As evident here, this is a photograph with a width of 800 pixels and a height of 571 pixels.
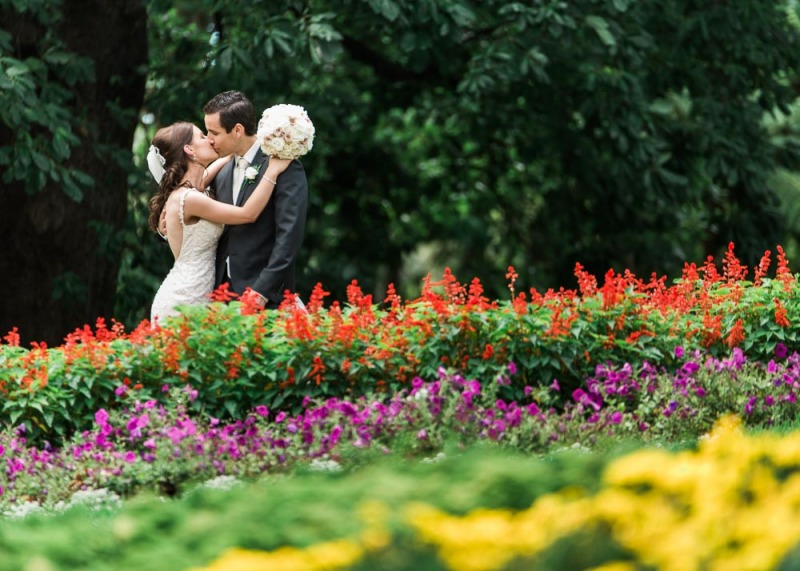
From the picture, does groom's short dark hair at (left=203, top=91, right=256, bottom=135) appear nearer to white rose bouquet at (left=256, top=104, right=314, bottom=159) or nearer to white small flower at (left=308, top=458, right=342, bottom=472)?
white rose bouquet at (left=256, top=104, right=314, bottom=159)

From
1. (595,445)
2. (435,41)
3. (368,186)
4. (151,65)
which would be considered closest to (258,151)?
(595,445)

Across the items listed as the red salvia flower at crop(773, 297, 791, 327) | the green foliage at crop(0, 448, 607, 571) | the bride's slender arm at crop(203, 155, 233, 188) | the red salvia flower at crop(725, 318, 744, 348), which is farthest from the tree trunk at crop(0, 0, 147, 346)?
the green foliage at crop(0, 448, 607, 571)

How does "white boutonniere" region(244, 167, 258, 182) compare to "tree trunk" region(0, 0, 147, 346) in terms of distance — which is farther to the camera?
"tree trunk" region(0, 0, 147, 346)

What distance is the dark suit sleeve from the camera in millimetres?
6582

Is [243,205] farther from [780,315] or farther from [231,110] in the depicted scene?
[780,315]

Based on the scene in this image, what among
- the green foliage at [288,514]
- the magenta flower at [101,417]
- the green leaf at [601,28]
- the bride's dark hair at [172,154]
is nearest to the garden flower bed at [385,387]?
the magenta flower at [101,417]

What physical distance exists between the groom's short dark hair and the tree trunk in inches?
136

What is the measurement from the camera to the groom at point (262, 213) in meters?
6.60

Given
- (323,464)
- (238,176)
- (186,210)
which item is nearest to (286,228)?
(238,176)

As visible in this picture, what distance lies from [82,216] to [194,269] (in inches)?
142

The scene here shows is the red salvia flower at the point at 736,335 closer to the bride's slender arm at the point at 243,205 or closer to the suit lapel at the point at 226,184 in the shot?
the bride's slender arm at the point at 243,205

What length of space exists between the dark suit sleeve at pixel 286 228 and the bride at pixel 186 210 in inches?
13.8

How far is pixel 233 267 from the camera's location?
22.4 ft

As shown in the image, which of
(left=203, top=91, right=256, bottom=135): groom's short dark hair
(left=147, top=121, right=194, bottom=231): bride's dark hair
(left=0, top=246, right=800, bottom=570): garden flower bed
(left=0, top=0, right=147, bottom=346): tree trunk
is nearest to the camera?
(left=0, top=246, right=800, bottom=570): garden flower bed
